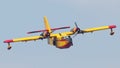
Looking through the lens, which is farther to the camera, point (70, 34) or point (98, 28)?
point (98, 28)

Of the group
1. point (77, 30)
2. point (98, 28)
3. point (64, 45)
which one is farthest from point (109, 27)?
point (64, 45)

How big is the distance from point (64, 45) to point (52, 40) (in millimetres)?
5910

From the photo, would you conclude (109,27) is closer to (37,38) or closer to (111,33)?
(111,33)

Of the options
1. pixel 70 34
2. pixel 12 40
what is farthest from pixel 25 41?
pixel 70 34

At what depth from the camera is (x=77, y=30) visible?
468 ft

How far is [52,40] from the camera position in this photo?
13888 cm

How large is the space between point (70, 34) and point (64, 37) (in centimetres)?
609

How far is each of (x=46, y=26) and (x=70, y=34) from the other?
1573 cm

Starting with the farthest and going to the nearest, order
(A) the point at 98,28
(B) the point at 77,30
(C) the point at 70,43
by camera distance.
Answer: (A) the point at 98,28, (B) the point at 77,30, (C) the point at 70,43

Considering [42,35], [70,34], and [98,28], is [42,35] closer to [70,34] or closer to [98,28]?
[70,34]

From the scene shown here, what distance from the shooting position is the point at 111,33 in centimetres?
14412

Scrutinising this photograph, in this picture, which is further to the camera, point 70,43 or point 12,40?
point 12,40

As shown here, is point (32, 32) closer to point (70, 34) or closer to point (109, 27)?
point (70, 34)

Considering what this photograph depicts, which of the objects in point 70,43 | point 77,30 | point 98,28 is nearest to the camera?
point 70,43
